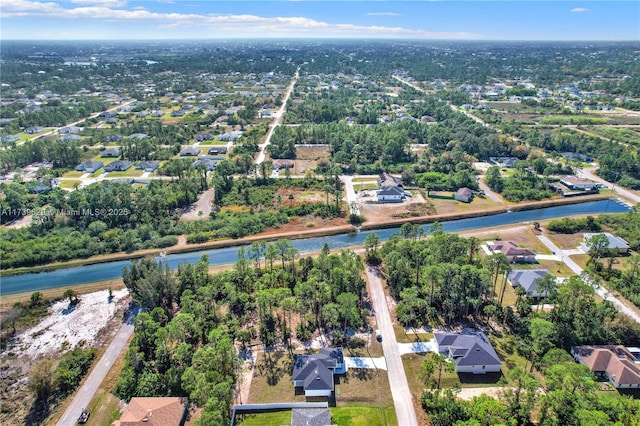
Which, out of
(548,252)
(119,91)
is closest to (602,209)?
(548,252)

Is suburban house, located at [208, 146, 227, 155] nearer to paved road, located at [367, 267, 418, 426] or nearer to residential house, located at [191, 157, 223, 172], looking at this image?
residential house, located at [191, 157, 223, 172]

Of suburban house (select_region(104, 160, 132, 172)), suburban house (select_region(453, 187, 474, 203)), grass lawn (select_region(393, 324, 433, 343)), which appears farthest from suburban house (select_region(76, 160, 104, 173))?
grass lawn (select_region(393, 324, 433, 343))

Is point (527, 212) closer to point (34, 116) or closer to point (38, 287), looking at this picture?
point (38, 287)

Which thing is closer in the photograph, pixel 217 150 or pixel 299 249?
pixel 299 249

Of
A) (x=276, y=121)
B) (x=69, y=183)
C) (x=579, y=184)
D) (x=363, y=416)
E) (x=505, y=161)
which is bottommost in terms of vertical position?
(x=363, y=416)

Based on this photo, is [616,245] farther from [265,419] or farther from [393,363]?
[265,419]

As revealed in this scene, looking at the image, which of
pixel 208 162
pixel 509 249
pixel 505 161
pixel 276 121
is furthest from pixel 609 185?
pixel 276 121
